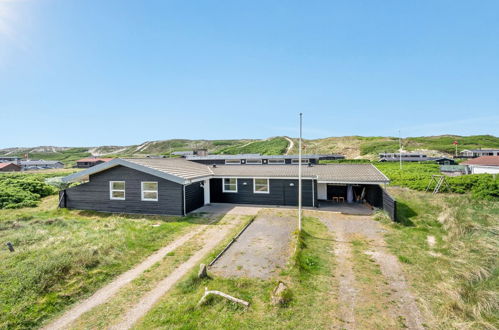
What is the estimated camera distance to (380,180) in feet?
47.2

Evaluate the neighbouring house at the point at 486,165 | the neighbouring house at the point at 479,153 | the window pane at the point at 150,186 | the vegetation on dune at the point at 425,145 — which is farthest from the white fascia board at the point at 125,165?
the neighbouring house at the point at 479,153

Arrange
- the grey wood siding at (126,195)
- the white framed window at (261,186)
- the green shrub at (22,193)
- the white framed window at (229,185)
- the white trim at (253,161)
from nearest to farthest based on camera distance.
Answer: the grey wood siding at (126,195)
the green shrub at (22,193)
the white framed window at (261,186)
the white framed window at (229,185)
the white trim at (253,161)

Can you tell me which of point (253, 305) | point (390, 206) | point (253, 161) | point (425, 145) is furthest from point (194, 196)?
point (425, 145)

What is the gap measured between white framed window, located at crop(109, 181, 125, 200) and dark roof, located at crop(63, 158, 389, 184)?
1151 millimetres

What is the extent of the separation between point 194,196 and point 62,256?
8.42 metres

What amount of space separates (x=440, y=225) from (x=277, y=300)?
10970 mm

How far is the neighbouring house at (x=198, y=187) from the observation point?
554 inches

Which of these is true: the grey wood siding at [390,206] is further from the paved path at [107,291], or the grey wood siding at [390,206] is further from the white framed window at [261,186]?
the paved path at [107,291]

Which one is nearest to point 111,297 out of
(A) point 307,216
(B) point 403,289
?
(B) point 403,289

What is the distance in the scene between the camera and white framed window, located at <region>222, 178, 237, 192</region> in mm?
17553

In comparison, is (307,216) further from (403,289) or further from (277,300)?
(277,300)

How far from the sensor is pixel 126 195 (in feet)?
48.6

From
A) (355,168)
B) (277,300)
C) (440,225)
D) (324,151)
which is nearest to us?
(277,300)

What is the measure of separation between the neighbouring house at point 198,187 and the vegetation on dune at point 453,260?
2163mm
